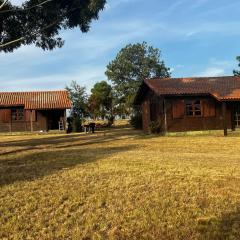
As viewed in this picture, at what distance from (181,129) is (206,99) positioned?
2.72 m

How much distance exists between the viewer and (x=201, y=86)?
113 feet

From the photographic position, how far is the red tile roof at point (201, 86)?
32781 millimetres

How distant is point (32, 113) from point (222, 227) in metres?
41.3

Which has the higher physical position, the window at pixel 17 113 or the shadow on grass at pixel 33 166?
the window at pixel 17 113

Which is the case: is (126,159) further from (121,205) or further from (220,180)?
(121,205)

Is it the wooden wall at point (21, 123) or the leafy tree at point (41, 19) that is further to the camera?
the wooden wall at point (21, 123)

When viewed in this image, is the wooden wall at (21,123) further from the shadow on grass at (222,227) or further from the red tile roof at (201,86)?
the shadow on grass at (222,227)

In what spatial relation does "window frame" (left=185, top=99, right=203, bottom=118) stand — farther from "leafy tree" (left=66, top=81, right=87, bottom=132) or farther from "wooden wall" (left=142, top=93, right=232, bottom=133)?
"leafy tree" (left=66, top=81, right=87, bottom=132)

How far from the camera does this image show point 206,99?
111 ft

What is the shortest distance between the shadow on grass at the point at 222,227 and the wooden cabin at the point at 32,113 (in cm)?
3957

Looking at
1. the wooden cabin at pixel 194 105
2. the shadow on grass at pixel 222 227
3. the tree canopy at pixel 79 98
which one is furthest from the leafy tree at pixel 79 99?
the shadow on grass at pixel 222 227

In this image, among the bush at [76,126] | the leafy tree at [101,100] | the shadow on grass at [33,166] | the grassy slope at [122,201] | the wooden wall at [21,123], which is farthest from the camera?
the leafy tree at [101,100]

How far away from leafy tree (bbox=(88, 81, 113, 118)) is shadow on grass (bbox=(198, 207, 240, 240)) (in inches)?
2465

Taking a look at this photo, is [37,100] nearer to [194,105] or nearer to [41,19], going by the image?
[194,105]
